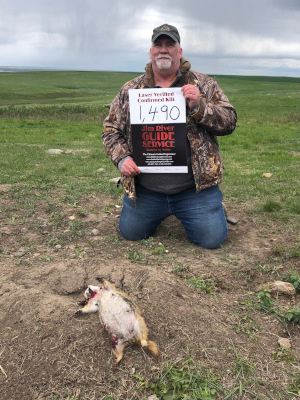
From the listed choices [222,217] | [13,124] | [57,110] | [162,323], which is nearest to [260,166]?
[222,217]

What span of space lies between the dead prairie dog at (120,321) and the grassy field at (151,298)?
4.2 inches

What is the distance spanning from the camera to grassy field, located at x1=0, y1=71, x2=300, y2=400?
2.76 metres

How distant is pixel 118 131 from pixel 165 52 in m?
1.16

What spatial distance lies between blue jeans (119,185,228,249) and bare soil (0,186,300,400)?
0.55ft

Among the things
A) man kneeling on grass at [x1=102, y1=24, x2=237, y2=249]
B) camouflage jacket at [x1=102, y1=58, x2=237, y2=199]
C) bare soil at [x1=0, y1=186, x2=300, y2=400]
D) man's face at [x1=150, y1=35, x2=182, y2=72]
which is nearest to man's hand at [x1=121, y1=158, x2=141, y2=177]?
man kneeling on grass at [x1=102, y1=24, x2=237, y2=249]

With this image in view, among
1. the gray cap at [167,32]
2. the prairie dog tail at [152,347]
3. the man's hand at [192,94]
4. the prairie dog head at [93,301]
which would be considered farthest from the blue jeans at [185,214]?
the prairie dog tail at [152,347]

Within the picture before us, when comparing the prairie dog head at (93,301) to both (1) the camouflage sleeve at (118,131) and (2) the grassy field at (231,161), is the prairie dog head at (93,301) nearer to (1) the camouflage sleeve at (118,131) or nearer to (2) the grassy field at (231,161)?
(1) the camouflage sleeve at (118,131)

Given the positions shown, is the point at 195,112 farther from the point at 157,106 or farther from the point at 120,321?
the point at 120,321

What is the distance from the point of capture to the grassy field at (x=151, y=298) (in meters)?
2.76

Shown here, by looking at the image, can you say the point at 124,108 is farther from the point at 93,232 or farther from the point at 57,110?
the point at 57,110

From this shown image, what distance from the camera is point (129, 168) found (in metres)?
4.87

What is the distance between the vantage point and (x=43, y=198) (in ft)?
22.7

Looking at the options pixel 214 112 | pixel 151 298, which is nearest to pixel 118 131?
pixel 214 112

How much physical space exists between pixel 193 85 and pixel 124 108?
38.2 inches
